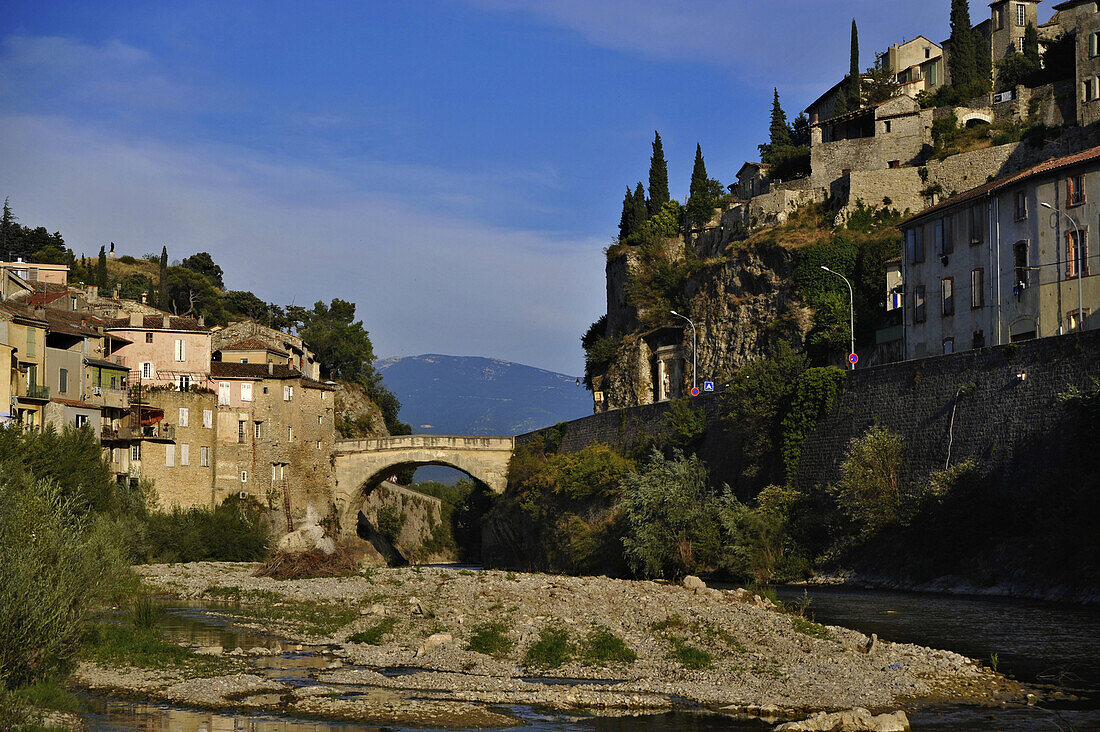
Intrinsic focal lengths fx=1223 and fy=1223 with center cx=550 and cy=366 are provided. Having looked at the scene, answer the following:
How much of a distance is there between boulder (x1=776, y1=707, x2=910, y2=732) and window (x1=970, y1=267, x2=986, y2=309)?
35994 mm

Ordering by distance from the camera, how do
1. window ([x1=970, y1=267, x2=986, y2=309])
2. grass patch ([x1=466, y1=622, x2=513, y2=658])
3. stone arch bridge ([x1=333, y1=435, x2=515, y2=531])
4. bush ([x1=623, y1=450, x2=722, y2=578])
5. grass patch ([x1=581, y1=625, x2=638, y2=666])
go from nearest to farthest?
grass patch ([x1=581, y1=625, x2=638, y2=666]), grass patch ([x1=466, y1=622, x2=513, y2=658]), bush ([x1=623, y1=450, x2=722, y2=578]), window ([x1=970, y1=267, x2=986, y2=309]), stone arch bridge ([x1=333, y1=435, x2=515, y2=531])

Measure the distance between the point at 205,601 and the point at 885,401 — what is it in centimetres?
2450

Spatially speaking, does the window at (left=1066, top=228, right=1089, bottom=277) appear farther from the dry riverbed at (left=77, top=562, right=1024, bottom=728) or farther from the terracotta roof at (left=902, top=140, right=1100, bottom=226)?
the dry riverbed at (left=77, top=562, right=1024, bottom=728)

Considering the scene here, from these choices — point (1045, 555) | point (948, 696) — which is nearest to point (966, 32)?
point (1045, 555)

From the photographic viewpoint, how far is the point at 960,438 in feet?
131

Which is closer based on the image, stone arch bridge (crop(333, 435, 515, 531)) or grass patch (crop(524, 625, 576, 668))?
grass patch (crop(524, 625, 576, 668))

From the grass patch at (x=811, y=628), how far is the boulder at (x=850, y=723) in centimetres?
804

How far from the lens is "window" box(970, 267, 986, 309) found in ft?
168

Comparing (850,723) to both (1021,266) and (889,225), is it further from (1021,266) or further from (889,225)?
(889,225)

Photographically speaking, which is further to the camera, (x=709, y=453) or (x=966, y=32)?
(x=966, y=32)

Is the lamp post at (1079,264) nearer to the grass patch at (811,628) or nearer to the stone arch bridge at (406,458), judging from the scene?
the grass patch at (811,628)

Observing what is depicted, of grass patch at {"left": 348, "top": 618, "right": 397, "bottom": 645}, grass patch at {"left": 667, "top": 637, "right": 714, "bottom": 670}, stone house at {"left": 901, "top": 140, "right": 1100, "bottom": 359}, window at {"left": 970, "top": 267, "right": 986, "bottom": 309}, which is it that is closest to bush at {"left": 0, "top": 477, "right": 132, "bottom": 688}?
grass patch at {"left": 348, "top": 618, "right": 397, "bottom": 645}

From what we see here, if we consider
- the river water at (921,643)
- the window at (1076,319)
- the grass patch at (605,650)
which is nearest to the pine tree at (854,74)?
the window at (1076,319)

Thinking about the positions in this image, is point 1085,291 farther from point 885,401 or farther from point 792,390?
point 792,390
